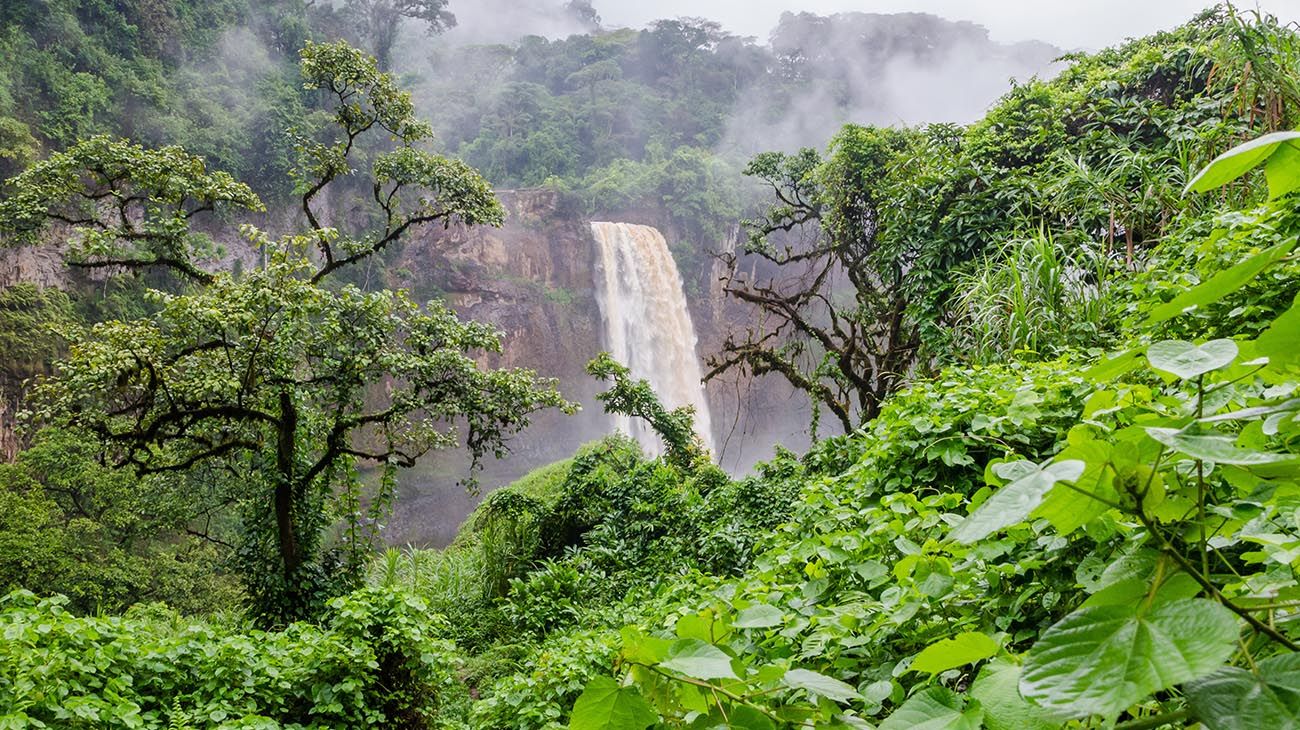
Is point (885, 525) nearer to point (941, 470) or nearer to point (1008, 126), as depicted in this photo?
point (941, 470)

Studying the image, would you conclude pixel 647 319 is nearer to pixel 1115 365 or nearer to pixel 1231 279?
pixel 1115 365

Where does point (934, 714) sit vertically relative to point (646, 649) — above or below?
below

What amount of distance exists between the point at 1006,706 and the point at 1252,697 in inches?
8.0

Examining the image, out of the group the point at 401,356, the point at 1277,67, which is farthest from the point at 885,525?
the point at 401,356

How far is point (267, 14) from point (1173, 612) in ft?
88.4

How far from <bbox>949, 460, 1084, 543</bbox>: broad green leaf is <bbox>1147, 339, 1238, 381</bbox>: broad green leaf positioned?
113 mm

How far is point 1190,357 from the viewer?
19.2 inches

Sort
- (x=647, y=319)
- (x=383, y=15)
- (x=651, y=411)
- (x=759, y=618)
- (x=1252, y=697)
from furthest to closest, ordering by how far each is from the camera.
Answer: (x=383, y=15), (x=647, y=319), (x=651, y=411), (x=759, y=618), (x=1252, y=697)

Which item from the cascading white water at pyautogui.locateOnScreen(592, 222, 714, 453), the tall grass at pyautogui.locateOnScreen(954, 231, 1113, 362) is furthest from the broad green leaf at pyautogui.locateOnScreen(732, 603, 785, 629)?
the cascading white water at pyautogui.locateOnScreen(592, 222, 714, 453)

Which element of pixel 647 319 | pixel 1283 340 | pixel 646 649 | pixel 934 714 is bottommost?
pixel 934 714

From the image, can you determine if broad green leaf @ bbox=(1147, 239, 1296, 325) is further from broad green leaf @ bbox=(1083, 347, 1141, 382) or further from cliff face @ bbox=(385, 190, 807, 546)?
cliff face @ bbox=(385, 190, 807, 546)

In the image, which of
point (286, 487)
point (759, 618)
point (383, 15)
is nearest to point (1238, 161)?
point (759, 618)

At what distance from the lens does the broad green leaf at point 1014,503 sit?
0.40 meters

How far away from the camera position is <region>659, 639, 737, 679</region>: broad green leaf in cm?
55
